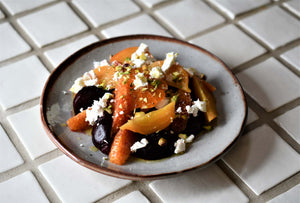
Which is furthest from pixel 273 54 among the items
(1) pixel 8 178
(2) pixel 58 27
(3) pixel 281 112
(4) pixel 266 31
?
(1) pixel 8 178

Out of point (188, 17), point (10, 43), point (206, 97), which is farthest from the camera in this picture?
point (188, 17)

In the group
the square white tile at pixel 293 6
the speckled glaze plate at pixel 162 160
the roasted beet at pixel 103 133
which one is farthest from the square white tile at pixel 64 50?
the square white tile at pixel 293 6

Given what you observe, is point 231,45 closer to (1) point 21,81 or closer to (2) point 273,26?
(2) point 273,26

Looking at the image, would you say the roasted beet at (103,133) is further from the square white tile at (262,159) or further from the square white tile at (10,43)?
the square white tile at (10,43)

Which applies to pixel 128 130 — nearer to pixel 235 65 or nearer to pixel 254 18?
pixel 235 65

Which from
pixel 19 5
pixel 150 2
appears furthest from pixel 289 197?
pixel 19 5

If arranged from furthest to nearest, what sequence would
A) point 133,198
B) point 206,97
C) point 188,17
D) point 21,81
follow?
point 188,17 → point 21,81 → point 206,97 → point 133,198
